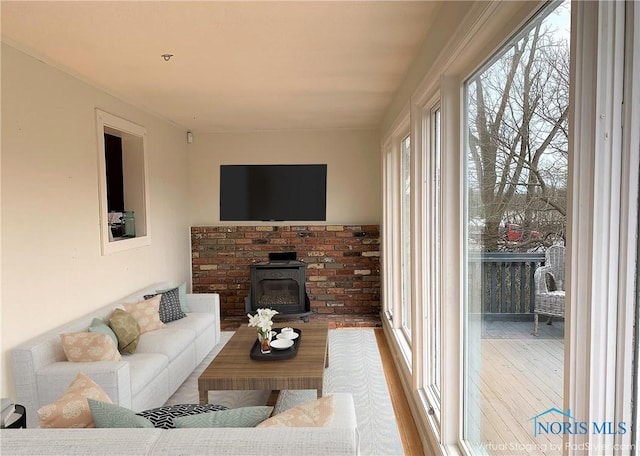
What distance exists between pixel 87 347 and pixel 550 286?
8.95 ft

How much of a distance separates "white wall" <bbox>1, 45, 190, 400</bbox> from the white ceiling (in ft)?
0.66

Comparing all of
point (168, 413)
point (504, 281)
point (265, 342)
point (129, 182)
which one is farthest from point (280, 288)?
point (504, 281)

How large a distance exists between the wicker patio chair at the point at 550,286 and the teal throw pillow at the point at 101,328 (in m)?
2.85

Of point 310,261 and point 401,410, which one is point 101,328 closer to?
point 401,410

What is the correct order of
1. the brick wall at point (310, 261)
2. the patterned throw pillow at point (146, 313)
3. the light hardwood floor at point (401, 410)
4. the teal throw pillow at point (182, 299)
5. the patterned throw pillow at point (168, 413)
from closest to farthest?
the patterned throw pillow at point (168, 413) → the light hardwood floor at point (401, 410) → the patterned throw pillow at point (146, 313) → the teal throw pillow at point (182, 299) → the brick wall at point (310, 261)

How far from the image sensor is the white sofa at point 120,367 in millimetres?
2598

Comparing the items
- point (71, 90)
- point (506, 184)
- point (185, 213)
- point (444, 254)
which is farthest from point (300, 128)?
point (506, 184)

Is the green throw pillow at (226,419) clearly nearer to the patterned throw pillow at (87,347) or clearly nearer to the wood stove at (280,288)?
the patterned throw pillow at (87,347)

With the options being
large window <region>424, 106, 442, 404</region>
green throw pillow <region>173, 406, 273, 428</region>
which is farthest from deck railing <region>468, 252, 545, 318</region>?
green throw pillow <region>173, 406, 273, 428</region>

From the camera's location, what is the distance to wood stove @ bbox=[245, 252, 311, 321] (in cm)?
546

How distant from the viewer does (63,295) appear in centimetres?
313

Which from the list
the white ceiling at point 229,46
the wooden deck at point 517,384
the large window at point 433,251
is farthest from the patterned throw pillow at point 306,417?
the white ceiling at point 229,46

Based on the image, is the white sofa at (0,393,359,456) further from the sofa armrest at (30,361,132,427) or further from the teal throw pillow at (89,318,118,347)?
the teal throw pillow at (89,318,118,347)

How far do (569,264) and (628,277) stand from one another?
0.42 ft
